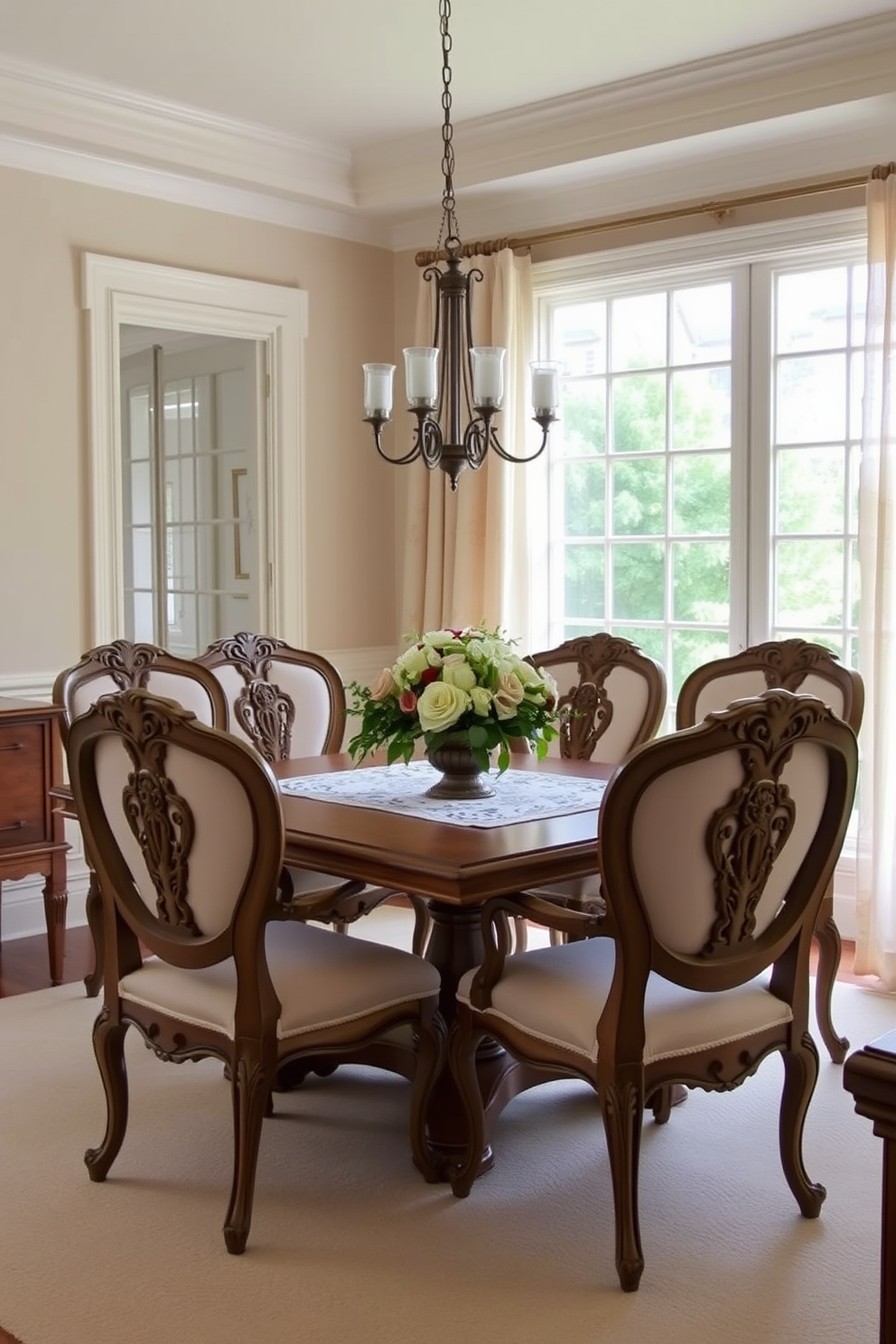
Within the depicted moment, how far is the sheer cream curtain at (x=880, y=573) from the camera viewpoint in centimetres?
437

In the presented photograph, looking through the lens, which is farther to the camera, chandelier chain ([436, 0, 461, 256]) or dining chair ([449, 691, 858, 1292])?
chandelier chain ([436, 0, 461, 256])

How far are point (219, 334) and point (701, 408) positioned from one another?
1.89m

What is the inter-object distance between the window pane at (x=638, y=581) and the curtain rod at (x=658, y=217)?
1.20 metres

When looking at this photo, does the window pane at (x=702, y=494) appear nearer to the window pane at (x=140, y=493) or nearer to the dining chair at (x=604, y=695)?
the dining chair at (x=604, y=695)

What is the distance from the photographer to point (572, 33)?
417 cm

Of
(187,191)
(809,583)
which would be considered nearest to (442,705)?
(809,583)

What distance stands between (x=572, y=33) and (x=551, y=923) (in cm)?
288

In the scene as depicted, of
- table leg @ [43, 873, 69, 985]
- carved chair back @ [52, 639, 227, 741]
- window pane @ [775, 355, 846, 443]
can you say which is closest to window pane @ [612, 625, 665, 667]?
window pane @ [775, 355, 846, 443]

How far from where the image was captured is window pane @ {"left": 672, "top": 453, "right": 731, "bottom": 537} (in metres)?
5.05

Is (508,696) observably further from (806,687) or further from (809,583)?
(809,583)

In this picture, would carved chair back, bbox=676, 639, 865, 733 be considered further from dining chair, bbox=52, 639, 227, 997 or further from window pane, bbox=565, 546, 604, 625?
window pane, bbox=565, 546, 604, 625

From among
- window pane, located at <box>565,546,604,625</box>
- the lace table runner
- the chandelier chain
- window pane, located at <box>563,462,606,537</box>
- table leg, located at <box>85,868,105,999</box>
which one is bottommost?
table leg, located at <box>85,868,105,999</box>

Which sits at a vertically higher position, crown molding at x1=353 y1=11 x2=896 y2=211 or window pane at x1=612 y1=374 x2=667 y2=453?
crown molding at x1=353 y1=11 x2=896 y2=211

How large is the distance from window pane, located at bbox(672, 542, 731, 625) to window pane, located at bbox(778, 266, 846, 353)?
76 centimetres
